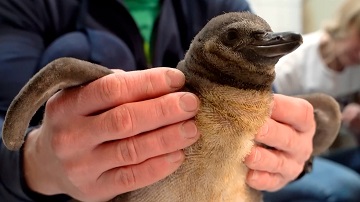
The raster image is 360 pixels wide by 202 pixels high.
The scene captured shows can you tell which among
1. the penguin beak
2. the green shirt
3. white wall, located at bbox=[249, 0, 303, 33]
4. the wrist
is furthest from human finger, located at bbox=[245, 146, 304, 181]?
white wall, located at bbox=[249, 0, 303, 33]

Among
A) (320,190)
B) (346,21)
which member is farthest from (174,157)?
(346,21)

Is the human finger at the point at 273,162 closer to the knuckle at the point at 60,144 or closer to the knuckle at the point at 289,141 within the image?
the knuckle at the point at 289,141

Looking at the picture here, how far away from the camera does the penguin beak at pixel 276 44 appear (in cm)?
46

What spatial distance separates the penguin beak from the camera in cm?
46

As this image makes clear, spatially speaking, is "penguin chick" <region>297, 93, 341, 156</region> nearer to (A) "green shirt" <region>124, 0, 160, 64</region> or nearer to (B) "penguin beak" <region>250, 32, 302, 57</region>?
(B) "penguin beak" <region>250, 32, 302, 57</region>

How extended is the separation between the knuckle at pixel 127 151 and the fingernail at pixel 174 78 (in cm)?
6

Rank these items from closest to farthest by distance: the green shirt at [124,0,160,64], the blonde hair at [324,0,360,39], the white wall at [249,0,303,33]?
the green shirt at [124,0,160,64]
the blonde hair at [324,0,360,39]
the white wall at [249,0,303,33]

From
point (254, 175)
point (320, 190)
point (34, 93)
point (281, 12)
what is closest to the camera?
point (34, 93)

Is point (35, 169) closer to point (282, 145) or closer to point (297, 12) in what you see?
point (282, 145)

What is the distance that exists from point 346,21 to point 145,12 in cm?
82

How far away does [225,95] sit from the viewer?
0.49 m

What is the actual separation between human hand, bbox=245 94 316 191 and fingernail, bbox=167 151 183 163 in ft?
0.23

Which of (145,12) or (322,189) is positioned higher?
(145,12)

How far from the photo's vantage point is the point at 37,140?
1.86ft
